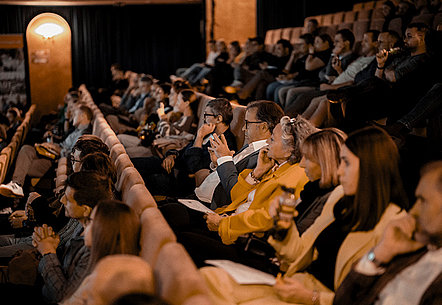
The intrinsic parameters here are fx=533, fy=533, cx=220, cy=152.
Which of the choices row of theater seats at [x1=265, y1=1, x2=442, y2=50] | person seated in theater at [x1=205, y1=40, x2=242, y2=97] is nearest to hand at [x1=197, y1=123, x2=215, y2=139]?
row of theater seats at [x1=265, y1=1, x2=442, y2=50]

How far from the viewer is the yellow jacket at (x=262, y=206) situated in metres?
2.32

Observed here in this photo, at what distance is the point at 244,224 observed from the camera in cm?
238

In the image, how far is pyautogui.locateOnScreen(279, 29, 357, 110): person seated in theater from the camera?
548 cm

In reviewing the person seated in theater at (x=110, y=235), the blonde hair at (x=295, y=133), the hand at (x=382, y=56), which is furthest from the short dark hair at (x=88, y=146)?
the hand at (x=382, y=56)

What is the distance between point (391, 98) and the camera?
13.0 feet

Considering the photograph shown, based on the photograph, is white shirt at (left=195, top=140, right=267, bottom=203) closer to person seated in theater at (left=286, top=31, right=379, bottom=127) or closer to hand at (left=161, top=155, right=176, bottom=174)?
hand at (left=161, top=155, right=176, bottom=174)

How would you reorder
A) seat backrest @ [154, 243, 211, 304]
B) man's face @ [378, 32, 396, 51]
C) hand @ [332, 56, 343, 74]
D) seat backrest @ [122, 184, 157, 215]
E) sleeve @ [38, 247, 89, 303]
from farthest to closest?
hand @ [332, 56, 343, 74] < man's face @ [378, 32, 396, 51] < seat backrest @ [122, 184, 157, 215] < sleeve @ [38, 247, 89, 303] < seat backrest @ [154, 243, 211, 304]

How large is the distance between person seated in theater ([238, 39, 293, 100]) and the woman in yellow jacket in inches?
176

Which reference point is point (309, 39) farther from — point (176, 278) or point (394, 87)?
point (176, 278)

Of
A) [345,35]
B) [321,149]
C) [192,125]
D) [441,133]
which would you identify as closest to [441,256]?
[321,149]

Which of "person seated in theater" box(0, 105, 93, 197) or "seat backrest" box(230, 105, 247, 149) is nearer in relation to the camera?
"seat backrest" box(230, 105, 247, 149)

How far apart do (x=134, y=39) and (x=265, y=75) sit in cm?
763

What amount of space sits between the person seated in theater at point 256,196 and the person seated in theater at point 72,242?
0.42 meters

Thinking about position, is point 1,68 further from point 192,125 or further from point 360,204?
point 360,204
